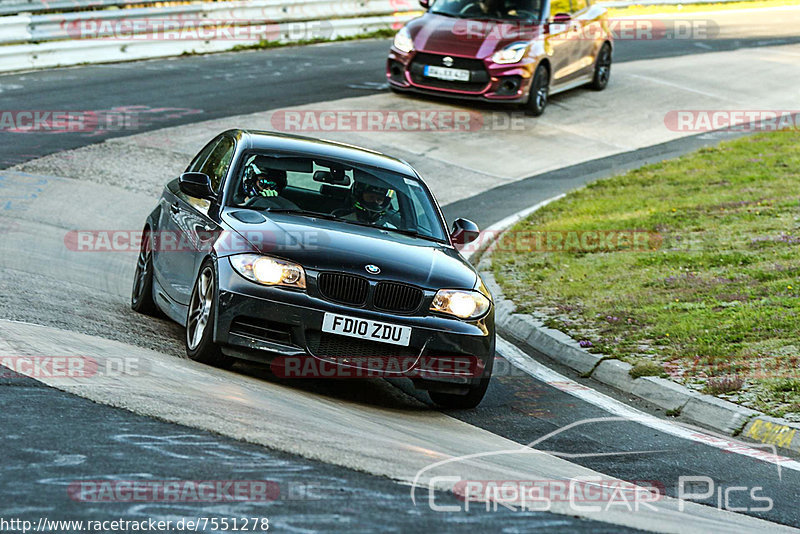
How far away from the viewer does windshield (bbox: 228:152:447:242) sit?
8.34 m

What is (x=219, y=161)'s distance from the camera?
903 centimetres

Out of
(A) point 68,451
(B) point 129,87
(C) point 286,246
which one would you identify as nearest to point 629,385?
(C) point 286,246

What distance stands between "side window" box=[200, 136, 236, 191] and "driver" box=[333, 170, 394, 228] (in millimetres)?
914

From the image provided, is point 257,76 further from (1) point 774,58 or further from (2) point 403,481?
(2) point 403,481

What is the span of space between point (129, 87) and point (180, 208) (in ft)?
37.2

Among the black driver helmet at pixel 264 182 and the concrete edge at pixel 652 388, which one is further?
the black driver helmet at pixel 264 182

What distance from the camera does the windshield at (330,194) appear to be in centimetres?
834

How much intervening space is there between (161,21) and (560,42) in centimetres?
781

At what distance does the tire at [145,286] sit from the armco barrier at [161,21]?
11.9 metres

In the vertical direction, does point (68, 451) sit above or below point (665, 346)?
above

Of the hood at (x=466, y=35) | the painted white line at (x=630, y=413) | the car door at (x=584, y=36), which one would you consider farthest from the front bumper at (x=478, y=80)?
the painted white line at (x=630, y=413)

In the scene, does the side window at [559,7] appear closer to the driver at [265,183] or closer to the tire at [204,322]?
the driver at [265,183]

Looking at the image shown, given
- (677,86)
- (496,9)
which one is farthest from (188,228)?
(677,86)

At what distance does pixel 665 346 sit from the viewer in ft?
31.2
